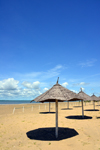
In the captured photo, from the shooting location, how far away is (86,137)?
845 centimetres

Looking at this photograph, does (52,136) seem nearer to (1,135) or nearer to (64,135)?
(64,135)

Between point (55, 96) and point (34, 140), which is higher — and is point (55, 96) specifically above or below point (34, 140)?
above

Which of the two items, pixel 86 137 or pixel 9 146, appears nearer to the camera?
pixel 9 146

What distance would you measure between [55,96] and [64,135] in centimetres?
334

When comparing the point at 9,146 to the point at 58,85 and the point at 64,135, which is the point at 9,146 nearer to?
the point at 64,135

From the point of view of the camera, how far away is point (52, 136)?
8.75 meters

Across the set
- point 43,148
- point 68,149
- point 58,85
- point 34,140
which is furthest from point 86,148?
point 58,85

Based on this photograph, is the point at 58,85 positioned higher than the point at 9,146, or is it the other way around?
the point at 58,85

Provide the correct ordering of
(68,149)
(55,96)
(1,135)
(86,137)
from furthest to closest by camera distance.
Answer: (1,135) < (86,137) < (55,96) < (68,149)

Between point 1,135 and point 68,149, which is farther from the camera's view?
point 1,135

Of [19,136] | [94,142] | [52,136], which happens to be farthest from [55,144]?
[19,136]

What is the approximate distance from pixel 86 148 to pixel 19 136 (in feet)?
15.9

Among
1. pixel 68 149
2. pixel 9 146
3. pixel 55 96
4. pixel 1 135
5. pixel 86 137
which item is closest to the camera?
pixel 68 149

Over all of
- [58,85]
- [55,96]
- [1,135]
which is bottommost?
[1,135]
